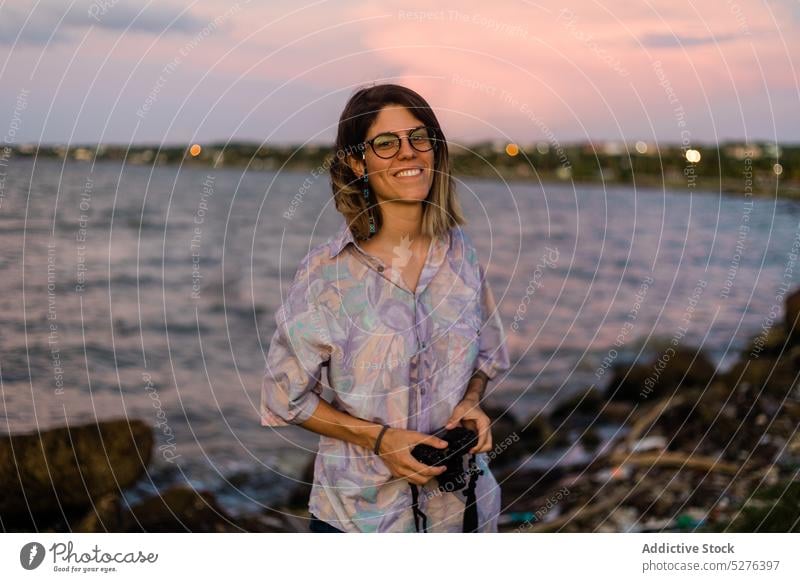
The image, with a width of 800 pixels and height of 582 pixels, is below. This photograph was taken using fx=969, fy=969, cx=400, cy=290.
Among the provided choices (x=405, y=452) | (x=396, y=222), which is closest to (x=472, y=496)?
(x=405, y=452)

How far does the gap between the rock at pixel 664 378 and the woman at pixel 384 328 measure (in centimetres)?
600

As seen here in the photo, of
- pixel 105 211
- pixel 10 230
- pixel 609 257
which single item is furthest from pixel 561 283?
pixel 10 230

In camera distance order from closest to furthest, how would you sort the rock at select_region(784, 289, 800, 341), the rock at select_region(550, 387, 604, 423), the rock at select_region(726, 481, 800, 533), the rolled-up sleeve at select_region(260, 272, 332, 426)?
the rolled-up sleeve at select_region(260, 272, 332, 426)
the rock at select_region(726, 481, 800, 533)
the rock at select_region(550, 387, 604, 423)
the rock at select_region(784, 289, 800, 341)

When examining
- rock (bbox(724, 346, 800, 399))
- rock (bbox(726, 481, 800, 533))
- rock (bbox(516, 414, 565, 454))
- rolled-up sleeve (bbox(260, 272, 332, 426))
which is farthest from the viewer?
rock (bbox(516, 414, 565, 454))

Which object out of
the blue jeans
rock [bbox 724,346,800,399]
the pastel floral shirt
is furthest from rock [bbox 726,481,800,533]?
rock [bbox 724,346,800,399]

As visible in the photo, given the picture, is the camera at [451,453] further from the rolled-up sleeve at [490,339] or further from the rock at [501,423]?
the rock at [501,423]

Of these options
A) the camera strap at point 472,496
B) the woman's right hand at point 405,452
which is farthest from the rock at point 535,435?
the woman's right hand at point 405,452

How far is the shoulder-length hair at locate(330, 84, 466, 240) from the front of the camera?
8.70ft

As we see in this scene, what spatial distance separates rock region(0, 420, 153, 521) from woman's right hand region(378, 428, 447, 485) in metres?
2.57

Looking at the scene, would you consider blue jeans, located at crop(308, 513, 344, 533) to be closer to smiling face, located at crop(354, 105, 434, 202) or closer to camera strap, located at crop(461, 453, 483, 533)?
camera strap, located at crop(461, 453, 483, 533)

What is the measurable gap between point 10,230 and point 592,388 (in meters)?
5.44

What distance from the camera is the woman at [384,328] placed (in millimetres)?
2613

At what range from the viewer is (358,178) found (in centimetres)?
270

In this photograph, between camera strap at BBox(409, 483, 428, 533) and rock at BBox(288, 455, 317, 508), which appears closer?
camera strap at BBox(409, 483, 428, 533)
